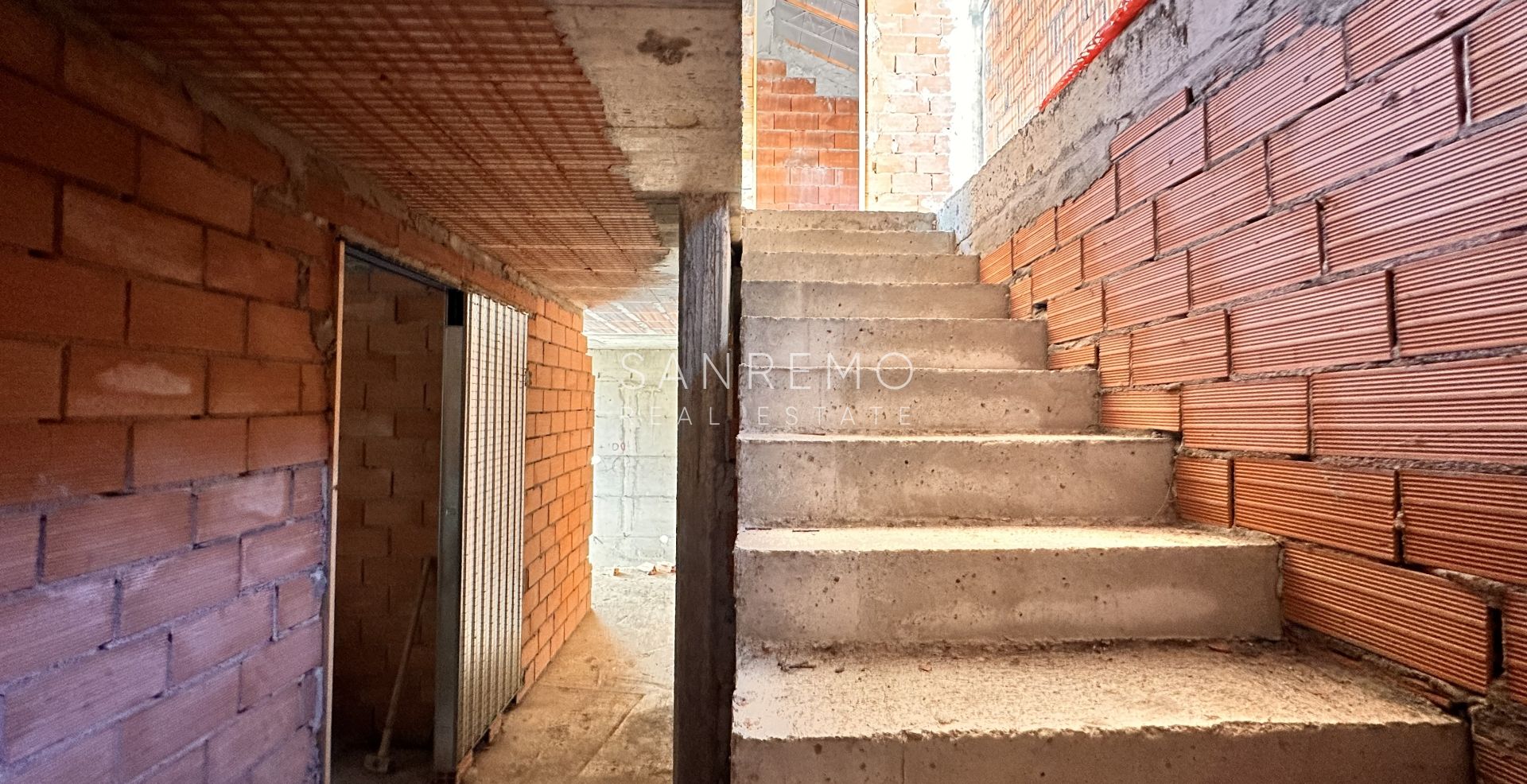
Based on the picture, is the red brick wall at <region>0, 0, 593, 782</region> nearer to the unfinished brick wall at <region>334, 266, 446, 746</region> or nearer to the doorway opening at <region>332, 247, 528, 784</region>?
the doorway opening at <region>332, 247, 528, 784</region>

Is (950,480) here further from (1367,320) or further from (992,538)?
(1367,320)

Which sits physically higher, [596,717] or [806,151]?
[806,151]

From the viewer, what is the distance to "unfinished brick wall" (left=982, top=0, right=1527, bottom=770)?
799mm

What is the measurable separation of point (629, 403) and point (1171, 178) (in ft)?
21.2

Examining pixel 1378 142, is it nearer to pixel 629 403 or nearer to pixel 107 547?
pixel 107 547

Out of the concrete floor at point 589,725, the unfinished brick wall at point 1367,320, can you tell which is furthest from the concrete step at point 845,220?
the concrete floor at point 589,725

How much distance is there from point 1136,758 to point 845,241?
6.78 feet

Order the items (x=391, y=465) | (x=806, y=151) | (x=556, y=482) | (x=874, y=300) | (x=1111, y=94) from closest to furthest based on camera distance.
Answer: (x=1111, y=94) → (x=874, y=300) → (x=391, y=465) → (x=556, y=482) → (x=806, y=151)

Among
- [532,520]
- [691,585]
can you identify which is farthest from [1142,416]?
[532,520]

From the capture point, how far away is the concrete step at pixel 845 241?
2.50m

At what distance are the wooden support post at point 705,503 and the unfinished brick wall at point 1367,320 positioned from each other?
1064 mm

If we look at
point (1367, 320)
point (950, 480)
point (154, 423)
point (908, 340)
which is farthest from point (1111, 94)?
point (154, 423)

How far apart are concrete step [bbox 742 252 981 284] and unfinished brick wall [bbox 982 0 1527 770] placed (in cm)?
91

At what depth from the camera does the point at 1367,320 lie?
37.5 inches
